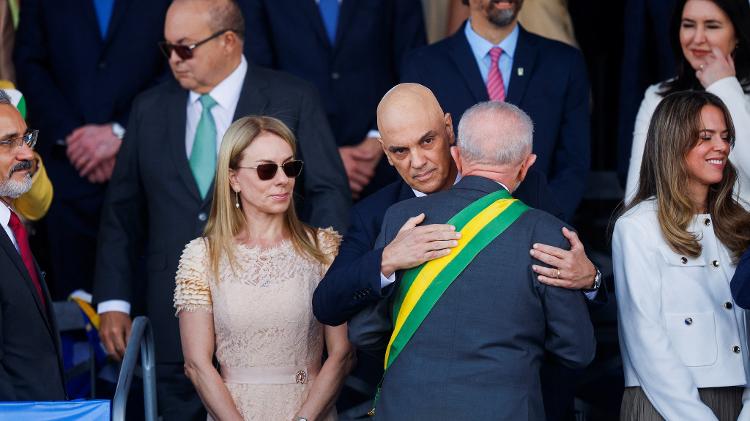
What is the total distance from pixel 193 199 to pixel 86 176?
42.6 inches

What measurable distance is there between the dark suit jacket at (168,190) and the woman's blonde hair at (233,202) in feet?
2.04

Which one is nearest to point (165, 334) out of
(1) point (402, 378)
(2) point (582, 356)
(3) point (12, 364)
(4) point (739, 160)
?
(3) point (12, 364)

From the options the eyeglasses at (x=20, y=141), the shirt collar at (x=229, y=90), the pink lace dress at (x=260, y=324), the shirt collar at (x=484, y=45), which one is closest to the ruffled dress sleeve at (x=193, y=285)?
the pink lace dress at (x=260, y=324)

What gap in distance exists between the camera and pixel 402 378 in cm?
382

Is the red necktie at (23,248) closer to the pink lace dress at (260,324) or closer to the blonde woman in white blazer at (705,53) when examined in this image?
the pink lace dress at (260,324)

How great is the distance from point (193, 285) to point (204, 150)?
1099 mm

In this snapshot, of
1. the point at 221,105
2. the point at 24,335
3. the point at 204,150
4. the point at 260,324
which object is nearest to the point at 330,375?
the point at 260,324

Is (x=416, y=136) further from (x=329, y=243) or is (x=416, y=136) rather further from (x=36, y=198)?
(x=36, y=198)

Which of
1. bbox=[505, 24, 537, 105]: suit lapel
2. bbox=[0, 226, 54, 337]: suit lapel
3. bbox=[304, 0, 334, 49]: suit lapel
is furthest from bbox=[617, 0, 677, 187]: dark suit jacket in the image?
bbox=[0, 226, 54, 337]: suit lapel

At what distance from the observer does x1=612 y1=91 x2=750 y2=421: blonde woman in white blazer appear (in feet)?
14.2

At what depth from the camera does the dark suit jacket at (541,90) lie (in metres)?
5.64

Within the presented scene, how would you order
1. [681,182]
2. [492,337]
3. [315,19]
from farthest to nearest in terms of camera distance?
[315,19]
[681,182]
[492,337]

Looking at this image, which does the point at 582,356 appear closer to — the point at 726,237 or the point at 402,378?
the point at 402,378

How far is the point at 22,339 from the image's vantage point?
Result: 4090 millimetres
